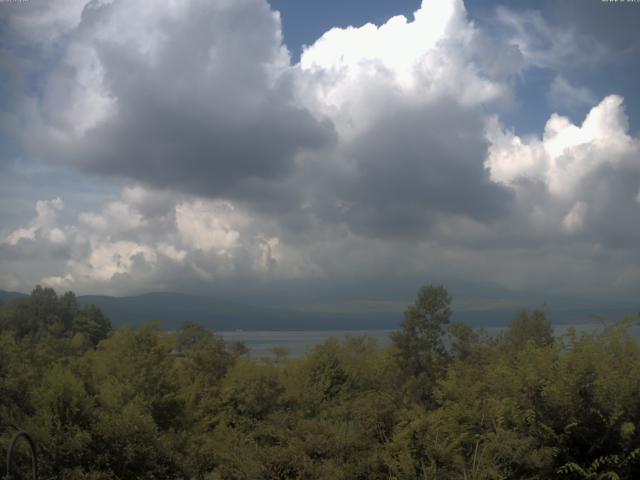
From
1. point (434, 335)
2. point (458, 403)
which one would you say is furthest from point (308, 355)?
point (458, 403)

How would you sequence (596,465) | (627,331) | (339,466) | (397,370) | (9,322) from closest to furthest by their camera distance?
(596,465)
(339,466)
(627,331)
(397,370)
(9,322)

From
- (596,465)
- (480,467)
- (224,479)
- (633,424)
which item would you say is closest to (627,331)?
(633,424)

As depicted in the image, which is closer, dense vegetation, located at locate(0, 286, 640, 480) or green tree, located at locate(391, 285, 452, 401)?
dense vegetation, located at locate(0, 286, 640, 480)

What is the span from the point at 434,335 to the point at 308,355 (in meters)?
9.98

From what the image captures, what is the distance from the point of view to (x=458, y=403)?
18203 millimetres

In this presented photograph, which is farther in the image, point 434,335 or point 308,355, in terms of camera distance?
point 434,335

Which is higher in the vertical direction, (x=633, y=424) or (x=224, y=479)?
(x=633, y=424)

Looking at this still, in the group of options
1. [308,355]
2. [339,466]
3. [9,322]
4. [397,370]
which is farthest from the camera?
[9,322]

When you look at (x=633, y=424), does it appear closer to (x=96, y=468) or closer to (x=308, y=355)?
(x=96, y=468)

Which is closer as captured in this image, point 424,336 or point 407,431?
point 407,431

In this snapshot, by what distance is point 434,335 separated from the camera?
44.8m

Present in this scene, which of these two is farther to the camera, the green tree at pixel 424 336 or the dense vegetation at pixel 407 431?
the green tree at pixel 424 336

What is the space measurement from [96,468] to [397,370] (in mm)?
30041

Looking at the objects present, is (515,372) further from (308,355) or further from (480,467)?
(308,355)
